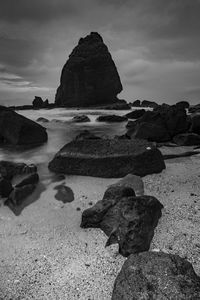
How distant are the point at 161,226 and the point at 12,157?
740 cm

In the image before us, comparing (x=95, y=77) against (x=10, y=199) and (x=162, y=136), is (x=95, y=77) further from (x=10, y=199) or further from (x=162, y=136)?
(x=10, y=199)

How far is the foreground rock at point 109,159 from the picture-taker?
7.89m

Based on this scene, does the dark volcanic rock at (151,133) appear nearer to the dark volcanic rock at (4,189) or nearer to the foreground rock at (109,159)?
the foreground rock at (109,159)

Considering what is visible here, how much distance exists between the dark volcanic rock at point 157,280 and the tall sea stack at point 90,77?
52873 millimetres

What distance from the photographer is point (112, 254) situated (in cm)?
456

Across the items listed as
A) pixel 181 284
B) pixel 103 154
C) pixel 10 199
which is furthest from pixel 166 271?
pixel 103 154

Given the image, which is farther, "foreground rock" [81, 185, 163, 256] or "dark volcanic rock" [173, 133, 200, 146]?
"dark volcanic rock" [173, 133, 200, 146]

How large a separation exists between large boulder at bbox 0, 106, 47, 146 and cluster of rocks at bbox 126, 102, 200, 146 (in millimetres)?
4151

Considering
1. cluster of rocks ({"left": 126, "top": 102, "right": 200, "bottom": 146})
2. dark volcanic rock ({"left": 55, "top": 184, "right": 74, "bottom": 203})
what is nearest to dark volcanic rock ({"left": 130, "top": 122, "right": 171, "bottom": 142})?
cluster of rocks ({"left": 126, "top": 102, "right": 200, "bottom": 146})

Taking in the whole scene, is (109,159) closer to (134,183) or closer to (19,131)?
(134,183)

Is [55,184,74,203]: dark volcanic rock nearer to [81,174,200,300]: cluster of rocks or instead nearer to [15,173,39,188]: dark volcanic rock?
[15,173,39,188]: dark volcanic rock

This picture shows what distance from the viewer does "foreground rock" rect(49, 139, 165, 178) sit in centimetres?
789

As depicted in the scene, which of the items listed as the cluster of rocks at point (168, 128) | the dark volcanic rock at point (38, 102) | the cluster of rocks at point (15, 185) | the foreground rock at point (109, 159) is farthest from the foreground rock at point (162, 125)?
the dark volcanic rock at point (38, 102)

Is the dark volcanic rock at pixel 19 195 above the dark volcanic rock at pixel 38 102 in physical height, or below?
above
